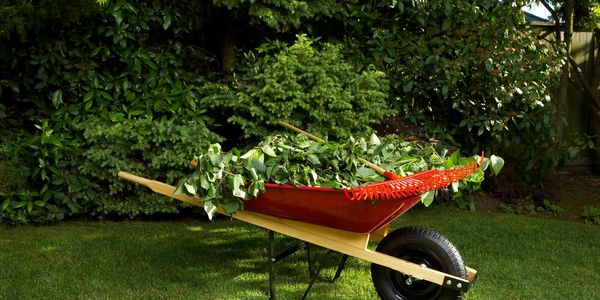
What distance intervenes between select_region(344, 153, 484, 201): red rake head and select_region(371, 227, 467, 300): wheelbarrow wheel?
11.5 inches

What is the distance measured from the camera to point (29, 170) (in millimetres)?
4551

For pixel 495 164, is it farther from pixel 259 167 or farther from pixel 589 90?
pixel 589 90

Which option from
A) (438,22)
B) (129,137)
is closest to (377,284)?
(129,137)

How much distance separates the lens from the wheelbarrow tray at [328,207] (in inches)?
104

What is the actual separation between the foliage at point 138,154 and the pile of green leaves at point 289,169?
137 centimetres

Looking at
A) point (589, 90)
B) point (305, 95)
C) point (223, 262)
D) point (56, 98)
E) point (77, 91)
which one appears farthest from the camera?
point (589, 90)

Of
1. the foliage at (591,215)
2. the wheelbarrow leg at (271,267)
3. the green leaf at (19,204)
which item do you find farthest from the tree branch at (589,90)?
the green leaf at (19,204)

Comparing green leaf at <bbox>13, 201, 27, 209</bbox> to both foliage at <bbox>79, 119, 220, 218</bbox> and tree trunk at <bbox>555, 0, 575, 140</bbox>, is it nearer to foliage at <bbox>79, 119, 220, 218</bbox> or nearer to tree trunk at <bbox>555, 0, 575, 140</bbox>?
foliage at <bbox>79, 119, 220, 218</bbox>

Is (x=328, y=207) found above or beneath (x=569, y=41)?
beneath

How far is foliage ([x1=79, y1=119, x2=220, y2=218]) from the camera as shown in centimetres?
439

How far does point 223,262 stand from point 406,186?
1566 millimetres

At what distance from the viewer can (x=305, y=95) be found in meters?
4.28

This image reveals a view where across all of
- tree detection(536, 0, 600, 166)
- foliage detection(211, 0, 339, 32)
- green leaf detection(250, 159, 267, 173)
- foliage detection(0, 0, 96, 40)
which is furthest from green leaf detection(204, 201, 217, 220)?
tree detection(536, 0, 600, 166)

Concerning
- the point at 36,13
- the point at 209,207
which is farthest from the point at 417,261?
the point at 36,13
